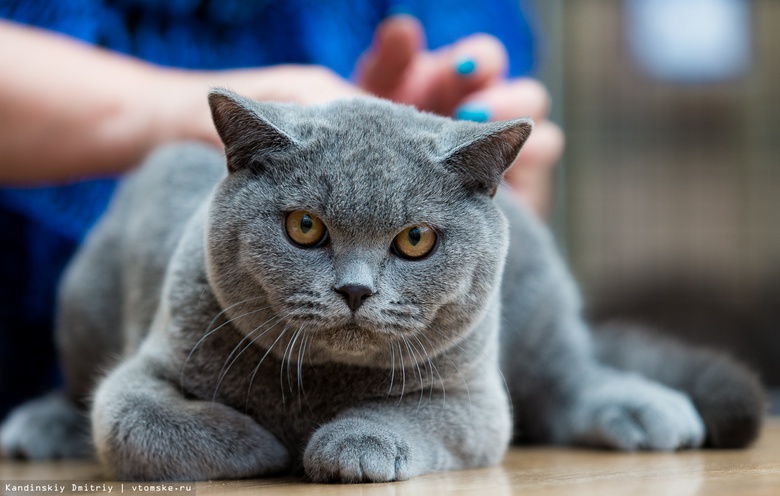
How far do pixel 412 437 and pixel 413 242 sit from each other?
230mm

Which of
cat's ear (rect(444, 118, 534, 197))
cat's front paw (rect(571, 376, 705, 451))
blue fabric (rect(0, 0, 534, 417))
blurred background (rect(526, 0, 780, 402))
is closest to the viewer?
cat's ear (rect(444, 118, 534, 197))

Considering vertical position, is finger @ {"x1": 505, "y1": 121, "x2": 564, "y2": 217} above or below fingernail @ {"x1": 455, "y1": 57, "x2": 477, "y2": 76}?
below

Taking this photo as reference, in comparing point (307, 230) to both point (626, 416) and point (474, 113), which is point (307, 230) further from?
point (626, 416)

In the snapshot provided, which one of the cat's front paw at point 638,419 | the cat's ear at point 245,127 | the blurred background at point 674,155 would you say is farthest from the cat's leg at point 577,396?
the blurred background at point 674,155

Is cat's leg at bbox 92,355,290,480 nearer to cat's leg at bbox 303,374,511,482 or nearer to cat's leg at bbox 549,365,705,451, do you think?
cat's leg at bbox 303,374,511,482

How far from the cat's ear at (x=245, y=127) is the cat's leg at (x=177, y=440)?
28 cm

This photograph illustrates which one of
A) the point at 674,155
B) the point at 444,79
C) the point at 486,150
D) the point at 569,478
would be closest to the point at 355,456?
the point at 569,478

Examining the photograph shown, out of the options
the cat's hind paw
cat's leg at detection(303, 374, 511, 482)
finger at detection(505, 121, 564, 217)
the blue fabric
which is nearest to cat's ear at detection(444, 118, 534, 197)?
cat's leg at detection(303, 374, 511, 482)

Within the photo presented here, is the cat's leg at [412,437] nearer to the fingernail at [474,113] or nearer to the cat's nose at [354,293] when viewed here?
the cat's nose at [354,293]

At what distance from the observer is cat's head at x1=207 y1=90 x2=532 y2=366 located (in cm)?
87

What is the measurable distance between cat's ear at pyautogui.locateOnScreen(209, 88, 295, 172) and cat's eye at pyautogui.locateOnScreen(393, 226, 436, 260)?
16 centimetres

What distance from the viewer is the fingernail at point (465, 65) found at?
1.34 meters

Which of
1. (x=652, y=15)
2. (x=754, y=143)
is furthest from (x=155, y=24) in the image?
(x=754, y=143)

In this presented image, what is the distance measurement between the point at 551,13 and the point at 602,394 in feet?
5.73
